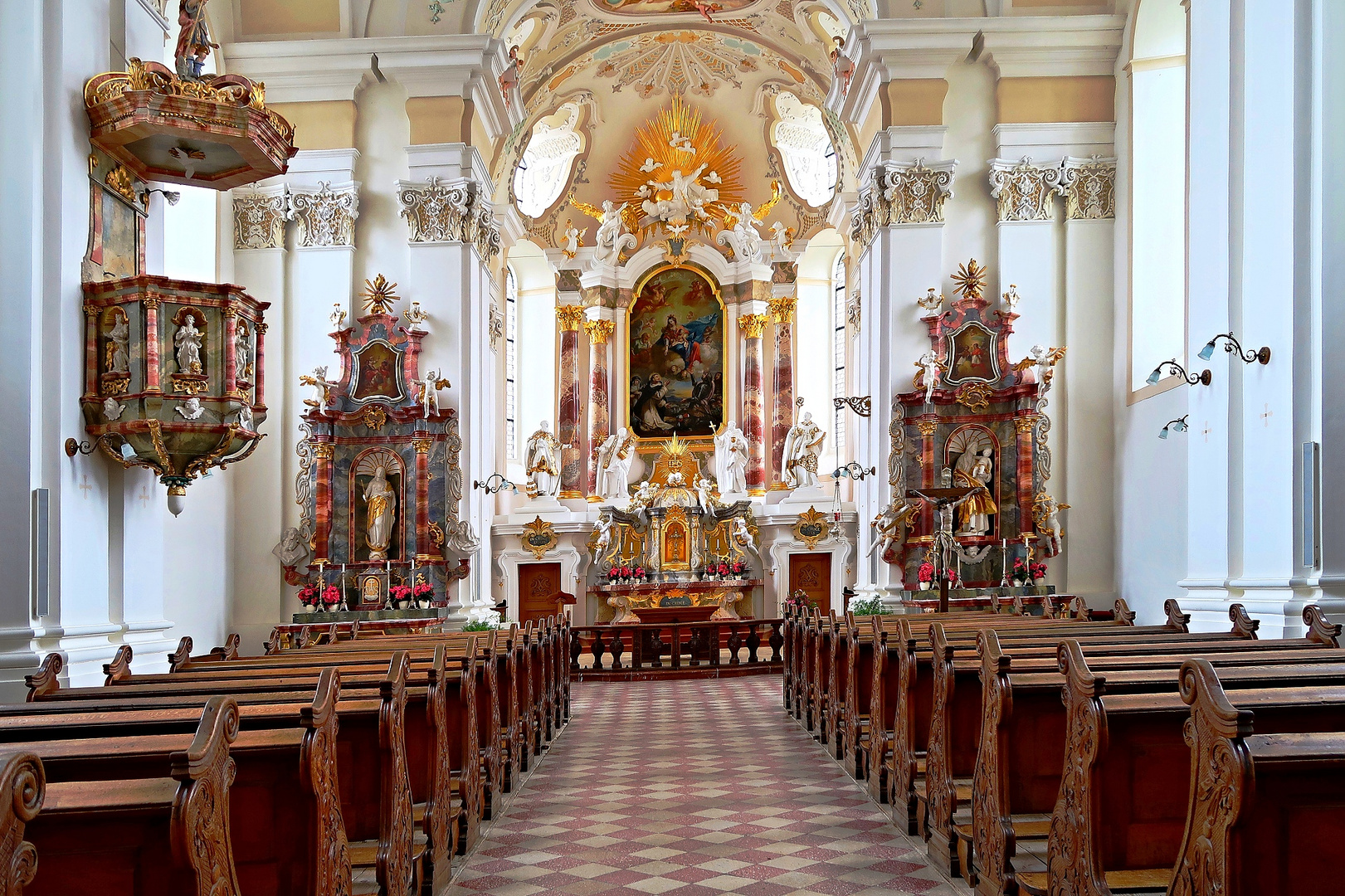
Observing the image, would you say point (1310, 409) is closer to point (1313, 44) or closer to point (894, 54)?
point (1313, 44)

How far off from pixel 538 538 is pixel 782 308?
6144mm

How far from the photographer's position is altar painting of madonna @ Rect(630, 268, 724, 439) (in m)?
22.2

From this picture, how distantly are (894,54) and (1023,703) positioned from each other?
11.7 metres

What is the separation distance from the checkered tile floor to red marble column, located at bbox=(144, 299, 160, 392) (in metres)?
3.66

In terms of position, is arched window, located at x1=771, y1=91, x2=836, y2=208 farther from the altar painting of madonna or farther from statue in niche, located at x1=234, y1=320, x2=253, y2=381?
statue in niche, located at x1=234, y1=320, x2=253, y2=381

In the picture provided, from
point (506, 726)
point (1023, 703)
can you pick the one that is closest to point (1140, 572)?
point (506, 726)

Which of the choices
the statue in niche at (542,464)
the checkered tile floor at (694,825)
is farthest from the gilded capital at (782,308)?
the checkered tile floor at (694,825)

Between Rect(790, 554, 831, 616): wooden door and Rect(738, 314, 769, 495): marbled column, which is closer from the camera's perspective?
Rect(790, 554, 831, 616): wooden door

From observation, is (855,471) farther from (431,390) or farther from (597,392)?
(597,392)

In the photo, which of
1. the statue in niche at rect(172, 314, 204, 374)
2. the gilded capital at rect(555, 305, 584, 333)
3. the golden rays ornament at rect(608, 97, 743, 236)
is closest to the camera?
the statue in niche at rect(172, 314, 204, 374)

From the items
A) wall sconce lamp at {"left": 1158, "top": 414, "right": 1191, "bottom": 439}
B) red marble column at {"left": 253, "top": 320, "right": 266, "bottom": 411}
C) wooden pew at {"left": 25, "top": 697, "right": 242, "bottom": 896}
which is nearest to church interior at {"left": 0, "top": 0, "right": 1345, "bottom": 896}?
wooden pew at {"left": 25, "top": 697, "right": 242, "bottom": 896}

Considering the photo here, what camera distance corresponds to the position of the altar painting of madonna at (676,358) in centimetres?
2220

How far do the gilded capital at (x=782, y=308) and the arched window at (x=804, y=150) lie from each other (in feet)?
6.17

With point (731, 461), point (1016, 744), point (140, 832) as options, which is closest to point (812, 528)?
point (731, 461)
